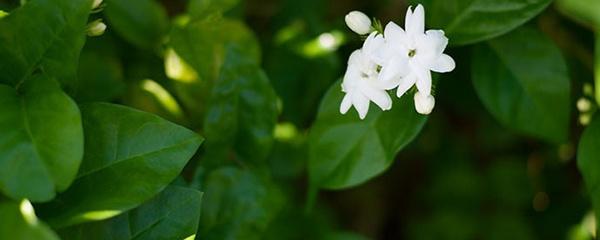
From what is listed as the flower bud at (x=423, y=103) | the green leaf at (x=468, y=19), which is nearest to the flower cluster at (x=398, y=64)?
the flower bud at (x=423, y=103)

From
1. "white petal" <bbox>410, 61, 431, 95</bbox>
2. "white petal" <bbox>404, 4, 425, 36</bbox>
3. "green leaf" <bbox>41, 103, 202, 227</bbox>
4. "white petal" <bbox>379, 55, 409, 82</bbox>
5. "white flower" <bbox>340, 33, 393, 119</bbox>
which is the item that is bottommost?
"green leaf" <bbox>41, 103, 202, 227</bbox>

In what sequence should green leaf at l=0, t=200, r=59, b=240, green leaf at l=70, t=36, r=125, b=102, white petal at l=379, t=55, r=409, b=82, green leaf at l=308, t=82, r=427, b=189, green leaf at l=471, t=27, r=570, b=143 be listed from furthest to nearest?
green leaf at l=70, t=36, r=125, b=102 < green leaf at l=471, t=27, r=570, b=143 < green leaf at l=308, t=82, r=427, b=189 < white petal at l=379, t=55, r=409, b=82 < green leaf at l=0, t=200, r=59, b=240

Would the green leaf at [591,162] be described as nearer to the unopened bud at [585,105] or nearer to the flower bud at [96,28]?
the unopened bud at [585,105]

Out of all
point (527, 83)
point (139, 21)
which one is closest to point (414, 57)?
point (527, 83)

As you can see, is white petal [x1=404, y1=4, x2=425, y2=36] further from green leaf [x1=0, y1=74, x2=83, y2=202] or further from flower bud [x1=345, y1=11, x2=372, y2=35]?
green leaf [x1=0, y1=74, x2=83, y2=202]

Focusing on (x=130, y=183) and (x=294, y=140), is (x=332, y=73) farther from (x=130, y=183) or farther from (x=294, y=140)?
(x=130, y=183)

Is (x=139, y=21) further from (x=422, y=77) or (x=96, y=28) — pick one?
(x=422, y=77)

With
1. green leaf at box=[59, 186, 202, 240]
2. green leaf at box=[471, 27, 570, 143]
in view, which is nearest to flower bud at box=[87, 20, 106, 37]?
green leaf at box=[59, 186, 202, 240]

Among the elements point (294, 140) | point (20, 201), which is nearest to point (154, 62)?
point (294, 140)
